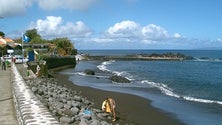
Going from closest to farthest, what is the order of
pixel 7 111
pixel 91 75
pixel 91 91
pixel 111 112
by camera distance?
pixel 7 111 → pixel 111 112 → pixel 91 91 → pixel 91 75

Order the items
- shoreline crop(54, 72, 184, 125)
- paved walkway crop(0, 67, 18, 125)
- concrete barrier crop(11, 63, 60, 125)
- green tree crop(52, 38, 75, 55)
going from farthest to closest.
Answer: green tree crop(52, 38, 75, 55)
shoreline crop(54, 72, 184, 125)
paved walkway crop(0, 67, 18, 125)
concrete barrier crop(11, 63, 60, 125)

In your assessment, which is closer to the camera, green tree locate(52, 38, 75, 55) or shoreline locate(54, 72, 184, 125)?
shoreline locate(54, 72, 184, 125)

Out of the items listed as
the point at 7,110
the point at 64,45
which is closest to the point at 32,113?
the point at 7,110

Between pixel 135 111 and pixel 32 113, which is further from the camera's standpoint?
pixel 135 111

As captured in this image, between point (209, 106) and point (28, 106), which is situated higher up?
point (28, 106)

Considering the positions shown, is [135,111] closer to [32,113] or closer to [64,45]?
[32,113]

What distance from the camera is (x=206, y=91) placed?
117 ft

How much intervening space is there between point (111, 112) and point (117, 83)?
20110mm

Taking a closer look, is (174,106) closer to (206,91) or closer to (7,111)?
(206,91)

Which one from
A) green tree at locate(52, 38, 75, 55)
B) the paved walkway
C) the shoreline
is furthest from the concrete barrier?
green tree at locate(52, 38, 75, 55)

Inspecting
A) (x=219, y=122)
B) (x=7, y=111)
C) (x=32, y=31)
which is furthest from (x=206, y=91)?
(x=32, y=31)

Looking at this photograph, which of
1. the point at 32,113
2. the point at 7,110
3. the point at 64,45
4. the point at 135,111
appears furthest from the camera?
the point at 64,45

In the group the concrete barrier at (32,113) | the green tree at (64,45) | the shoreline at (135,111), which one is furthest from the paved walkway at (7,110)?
the green tree at (64,45)

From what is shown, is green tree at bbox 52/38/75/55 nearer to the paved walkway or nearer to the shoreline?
the shoreline
